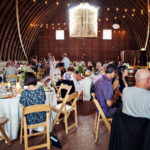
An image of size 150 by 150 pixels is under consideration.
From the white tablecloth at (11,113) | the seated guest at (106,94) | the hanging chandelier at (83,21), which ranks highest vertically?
the hanging chandelier at (83,21)

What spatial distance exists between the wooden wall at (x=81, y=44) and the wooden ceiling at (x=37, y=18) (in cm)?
62

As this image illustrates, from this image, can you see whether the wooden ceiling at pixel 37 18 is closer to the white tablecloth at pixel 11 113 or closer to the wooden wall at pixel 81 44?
the wooden wall at pixel 81 44

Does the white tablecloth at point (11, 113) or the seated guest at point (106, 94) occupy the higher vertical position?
the seated guest at point (106, 94)

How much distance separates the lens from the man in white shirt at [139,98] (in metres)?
1.89

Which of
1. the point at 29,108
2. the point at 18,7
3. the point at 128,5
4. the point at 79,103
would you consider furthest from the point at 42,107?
the point at 128,5

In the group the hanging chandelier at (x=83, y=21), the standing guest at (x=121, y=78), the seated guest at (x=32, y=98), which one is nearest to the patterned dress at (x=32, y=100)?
the seated guest at (x=32, y=98)

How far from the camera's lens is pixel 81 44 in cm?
1838

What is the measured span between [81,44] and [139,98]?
1687 centimetres

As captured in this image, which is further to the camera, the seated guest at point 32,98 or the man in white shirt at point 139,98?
Answer: the seated guest at point 32,98

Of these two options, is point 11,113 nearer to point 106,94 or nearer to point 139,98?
point 106,94

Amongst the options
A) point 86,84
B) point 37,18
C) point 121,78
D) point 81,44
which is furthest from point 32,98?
point 81,44

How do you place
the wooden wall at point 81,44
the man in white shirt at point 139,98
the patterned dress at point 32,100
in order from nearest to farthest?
the man in white shirt at point 139,98 < the patterned dress at point 32,100 < the wooden wall at point 81,44

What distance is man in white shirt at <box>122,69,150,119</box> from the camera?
189cm

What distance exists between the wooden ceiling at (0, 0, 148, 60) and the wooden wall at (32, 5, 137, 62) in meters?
0.62
